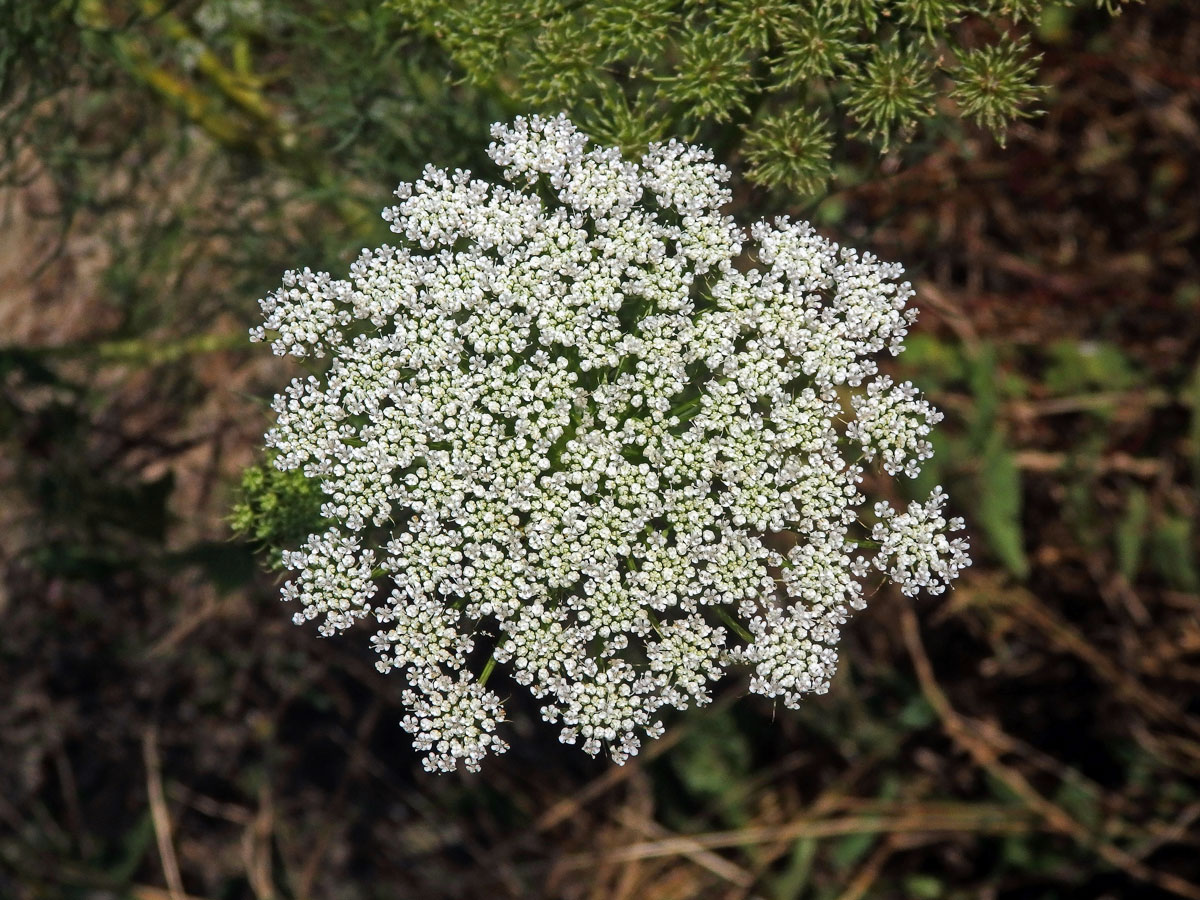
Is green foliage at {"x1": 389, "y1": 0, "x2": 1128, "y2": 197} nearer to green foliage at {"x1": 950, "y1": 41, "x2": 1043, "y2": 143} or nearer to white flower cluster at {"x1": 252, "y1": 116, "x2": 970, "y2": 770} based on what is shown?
green foliage at {"x1": 950, "y1": 41, "x2": 1043, "y2": 143}

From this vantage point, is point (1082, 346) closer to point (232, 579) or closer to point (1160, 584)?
point (1160, 584)

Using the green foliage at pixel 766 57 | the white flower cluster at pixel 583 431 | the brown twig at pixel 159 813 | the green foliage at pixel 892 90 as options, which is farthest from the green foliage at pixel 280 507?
the brown twig at pixel 159 813

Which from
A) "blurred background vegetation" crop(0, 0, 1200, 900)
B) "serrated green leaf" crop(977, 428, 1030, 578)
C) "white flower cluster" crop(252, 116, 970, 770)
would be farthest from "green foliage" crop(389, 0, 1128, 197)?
"serrated green leaf" crop(977, 428, 1030, 578)

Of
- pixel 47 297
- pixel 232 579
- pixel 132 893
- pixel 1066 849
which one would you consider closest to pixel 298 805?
pixel 132 893

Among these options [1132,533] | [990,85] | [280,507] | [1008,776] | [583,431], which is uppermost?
[990,85]

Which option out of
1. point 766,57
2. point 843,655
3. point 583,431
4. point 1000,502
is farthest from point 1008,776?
point 766,57

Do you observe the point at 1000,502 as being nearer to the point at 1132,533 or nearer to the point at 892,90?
the point at 1132,533

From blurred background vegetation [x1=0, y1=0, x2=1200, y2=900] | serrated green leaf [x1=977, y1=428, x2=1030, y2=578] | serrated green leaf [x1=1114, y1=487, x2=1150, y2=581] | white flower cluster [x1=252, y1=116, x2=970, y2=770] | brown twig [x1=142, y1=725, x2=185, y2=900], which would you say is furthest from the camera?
brown twig [x1=142, y1=725, x2=185, y2=900]

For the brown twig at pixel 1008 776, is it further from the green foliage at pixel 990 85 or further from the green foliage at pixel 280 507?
the green foliage at pixel 280 507
